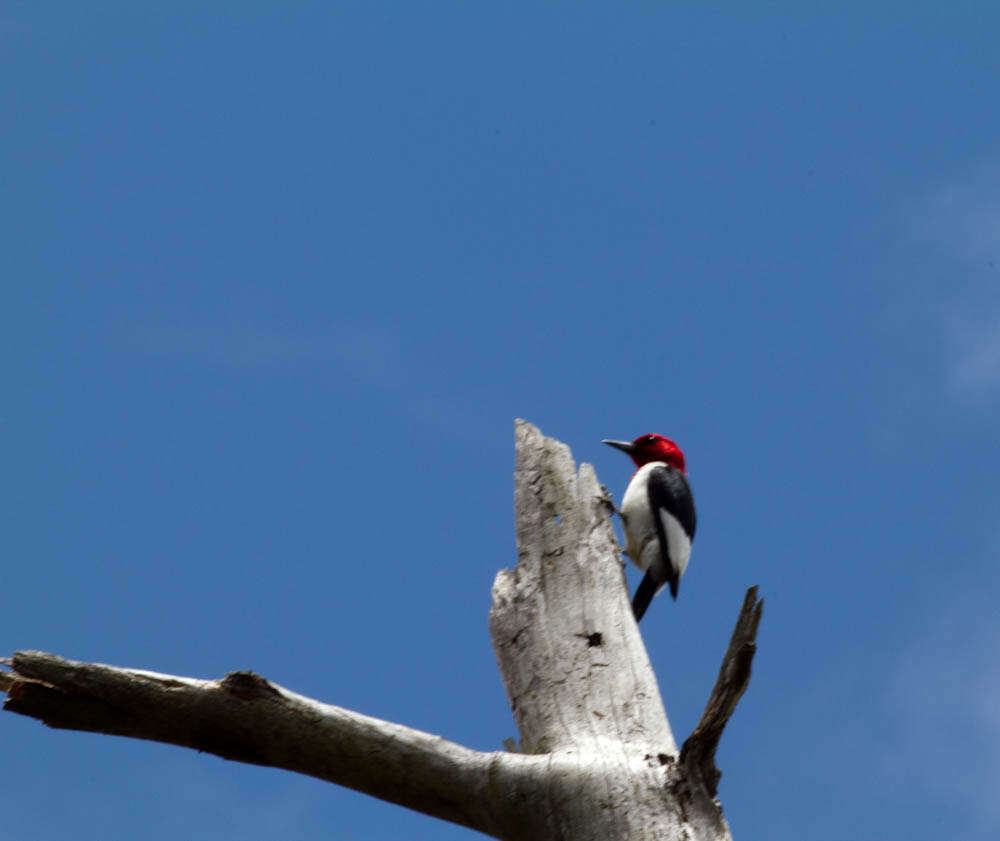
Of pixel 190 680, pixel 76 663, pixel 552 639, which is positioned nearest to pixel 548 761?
pixel 552 639

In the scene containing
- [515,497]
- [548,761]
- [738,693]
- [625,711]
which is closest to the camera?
[738,693]

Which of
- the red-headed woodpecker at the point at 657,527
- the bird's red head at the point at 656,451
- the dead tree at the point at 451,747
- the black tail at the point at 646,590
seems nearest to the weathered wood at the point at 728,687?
the dead tree at the point at 451,747

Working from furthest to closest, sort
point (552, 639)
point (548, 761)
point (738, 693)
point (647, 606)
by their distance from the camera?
point (647, 606), point (552, 639), point (548, 761), point (738, 693)

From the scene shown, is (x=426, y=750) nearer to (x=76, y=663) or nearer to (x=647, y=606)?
(x=76, y=663)

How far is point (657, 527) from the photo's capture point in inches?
275

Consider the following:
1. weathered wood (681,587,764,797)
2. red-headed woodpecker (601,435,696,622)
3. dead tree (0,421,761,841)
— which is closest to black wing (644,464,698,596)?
red-headed woodpecker (601,435,696,622)

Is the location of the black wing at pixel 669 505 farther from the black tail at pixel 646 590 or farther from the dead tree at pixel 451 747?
the dead tree at pixel 451 747

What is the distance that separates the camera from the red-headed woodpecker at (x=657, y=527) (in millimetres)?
6934

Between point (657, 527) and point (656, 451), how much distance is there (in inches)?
42.0

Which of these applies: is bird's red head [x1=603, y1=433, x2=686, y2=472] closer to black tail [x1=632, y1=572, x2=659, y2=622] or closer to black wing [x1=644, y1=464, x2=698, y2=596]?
black wing [x1=644, y1=464, x2=698, y2=596]

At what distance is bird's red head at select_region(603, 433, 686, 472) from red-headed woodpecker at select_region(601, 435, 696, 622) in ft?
1.32

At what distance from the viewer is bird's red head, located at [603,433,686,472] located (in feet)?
26.0

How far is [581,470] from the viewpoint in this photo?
196 inches

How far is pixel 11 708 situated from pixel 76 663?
24cm
